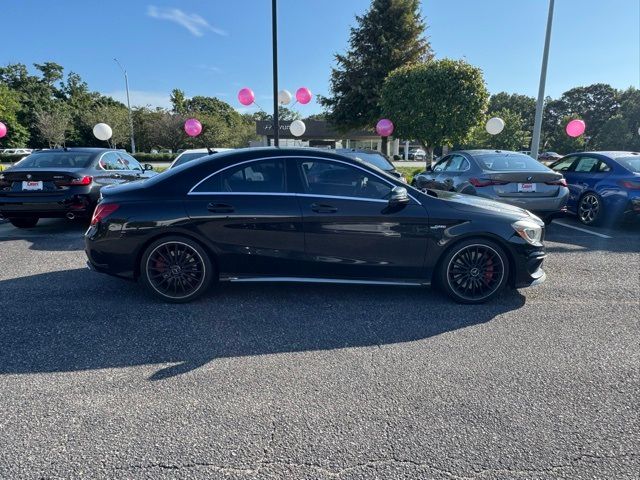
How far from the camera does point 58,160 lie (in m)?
7.11

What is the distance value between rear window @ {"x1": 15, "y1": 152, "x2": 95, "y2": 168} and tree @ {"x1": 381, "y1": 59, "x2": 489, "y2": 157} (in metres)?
12.3

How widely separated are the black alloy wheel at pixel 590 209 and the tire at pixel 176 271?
770cm

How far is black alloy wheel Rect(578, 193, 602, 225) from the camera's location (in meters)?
7.88

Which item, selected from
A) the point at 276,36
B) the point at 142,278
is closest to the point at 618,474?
the point at 142,278

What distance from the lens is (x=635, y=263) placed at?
5.59m

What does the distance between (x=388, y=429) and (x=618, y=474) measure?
3.71ft

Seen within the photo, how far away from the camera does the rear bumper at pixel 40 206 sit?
639 cm

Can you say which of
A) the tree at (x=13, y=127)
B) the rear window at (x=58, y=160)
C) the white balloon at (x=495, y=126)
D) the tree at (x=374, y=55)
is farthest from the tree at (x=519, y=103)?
the rear window at (x=58, y=160)

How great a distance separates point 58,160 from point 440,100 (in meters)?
13.0

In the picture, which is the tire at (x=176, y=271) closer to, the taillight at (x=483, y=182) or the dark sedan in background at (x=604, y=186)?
the taillight at (x=483, y=182)

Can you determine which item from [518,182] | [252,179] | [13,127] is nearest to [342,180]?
[252,179]

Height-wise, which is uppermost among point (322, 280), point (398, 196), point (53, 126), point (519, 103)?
point (519, 103)

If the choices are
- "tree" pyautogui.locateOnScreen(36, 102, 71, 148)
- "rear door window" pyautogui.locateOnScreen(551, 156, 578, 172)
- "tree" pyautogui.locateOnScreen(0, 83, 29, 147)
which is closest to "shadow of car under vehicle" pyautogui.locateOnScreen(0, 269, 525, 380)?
"rear door window" pyautogui.locateOnScreen(551, 156, 578, 172)

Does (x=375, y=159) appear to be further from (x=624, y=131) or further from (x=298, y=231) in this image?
(x=624, y=131)
